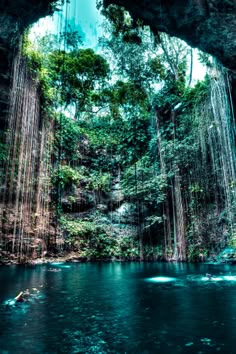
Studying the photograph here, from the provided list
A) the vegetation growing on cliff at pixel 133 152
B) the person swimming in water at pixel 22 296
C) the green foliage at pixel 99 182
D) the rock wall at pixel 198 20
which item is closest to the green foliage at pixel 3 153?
the vegetation growing on cliff at pixel 133 152

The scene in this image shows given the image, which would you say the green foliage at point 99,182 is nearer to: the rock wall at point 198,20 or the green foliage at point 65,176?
the green foliage at point 65,176

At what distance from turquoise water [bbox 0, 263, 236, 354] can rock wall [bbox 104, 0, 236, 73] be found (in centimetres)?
545

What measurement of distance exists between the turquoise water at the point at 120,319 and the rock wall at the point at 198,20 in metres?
5.45

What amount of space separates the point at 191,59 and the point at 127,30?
759 centimetres

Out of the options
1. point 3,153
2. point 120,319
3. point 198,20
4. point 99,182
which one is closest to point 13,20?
point 3,153

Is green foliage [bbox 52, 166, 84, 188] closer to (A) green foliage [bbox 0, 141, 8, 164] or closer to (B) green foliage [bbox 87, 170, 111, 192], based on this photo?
(B) green foliage [bbox 87, 170, 111, 192]

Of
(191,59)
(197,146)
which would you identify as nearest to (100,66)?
(191,59)

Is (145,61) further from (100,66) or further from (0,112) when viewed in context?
(0,112)

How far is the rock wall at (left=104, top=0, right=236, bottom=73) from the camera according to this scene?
20.6ft

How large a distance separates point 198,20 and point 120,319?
669 cm

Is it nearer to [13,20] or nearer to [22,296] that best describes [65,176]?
[13,20]

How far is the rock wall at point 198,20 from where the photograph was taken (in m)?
6.29

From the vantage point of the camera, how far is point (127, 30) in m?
9.15

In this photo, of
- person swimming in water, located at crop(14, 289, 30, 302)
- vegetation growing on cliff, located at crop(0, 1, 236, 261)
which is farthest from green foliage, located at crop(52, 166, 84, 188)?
person swimming in water, located at crop(14, 289, 30, 302)
